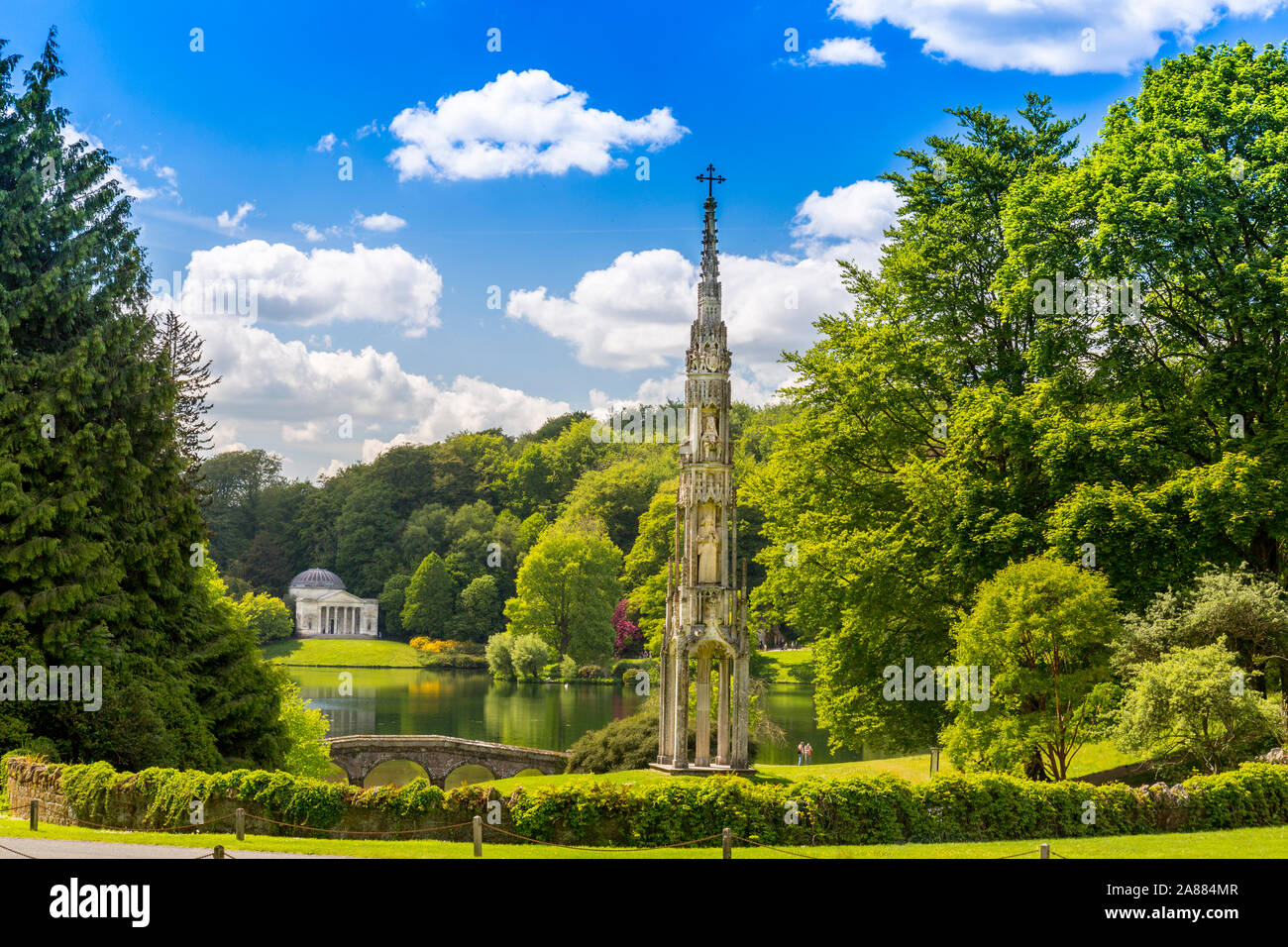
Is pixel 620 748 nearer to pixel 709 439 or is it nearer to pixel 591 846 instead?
pixel 709 439

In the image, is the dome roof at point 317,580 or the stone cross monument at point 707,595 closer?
the stone cross monument at point 707,595

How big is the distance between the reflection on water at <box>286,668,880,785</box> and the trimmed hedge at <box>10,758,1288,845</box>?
23907mm

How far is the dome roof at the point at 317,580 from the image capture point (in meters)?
105

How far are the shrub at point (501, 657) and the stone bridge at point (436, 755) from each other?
3660cm

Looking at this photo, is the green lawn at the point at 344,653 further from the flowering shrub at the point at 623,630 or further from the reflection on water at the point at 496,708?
the flowering shrub at the point at 623,630

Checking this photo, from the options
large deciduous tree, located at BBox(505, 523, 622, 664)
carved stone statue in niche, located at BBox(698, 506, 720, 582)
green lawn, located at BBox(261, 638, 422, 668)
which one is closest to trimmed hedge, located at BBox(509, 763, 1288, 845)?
carved stone statue in niche, located at BBox(698, 506, 720, 582)

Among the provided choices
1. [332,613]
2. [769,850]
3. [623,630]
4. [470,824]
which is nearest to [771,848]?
[769,850]

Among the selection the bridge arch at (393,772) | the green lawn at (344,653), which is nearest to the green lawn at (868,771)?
the bridge arch at (393,772)

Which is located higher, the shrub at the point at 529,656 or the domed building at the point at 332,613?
the domed building at the point at 332,613

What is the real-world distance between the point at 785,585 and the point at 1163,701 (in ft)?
40.8

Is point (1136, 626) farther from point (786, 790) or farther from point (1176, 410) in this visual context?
point (786, 790)

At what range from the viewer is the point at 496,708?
63.3 metres

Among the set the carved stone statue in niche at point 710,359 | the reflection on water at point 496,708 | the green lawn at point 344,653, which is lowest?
the reflection on water at point 496,708
